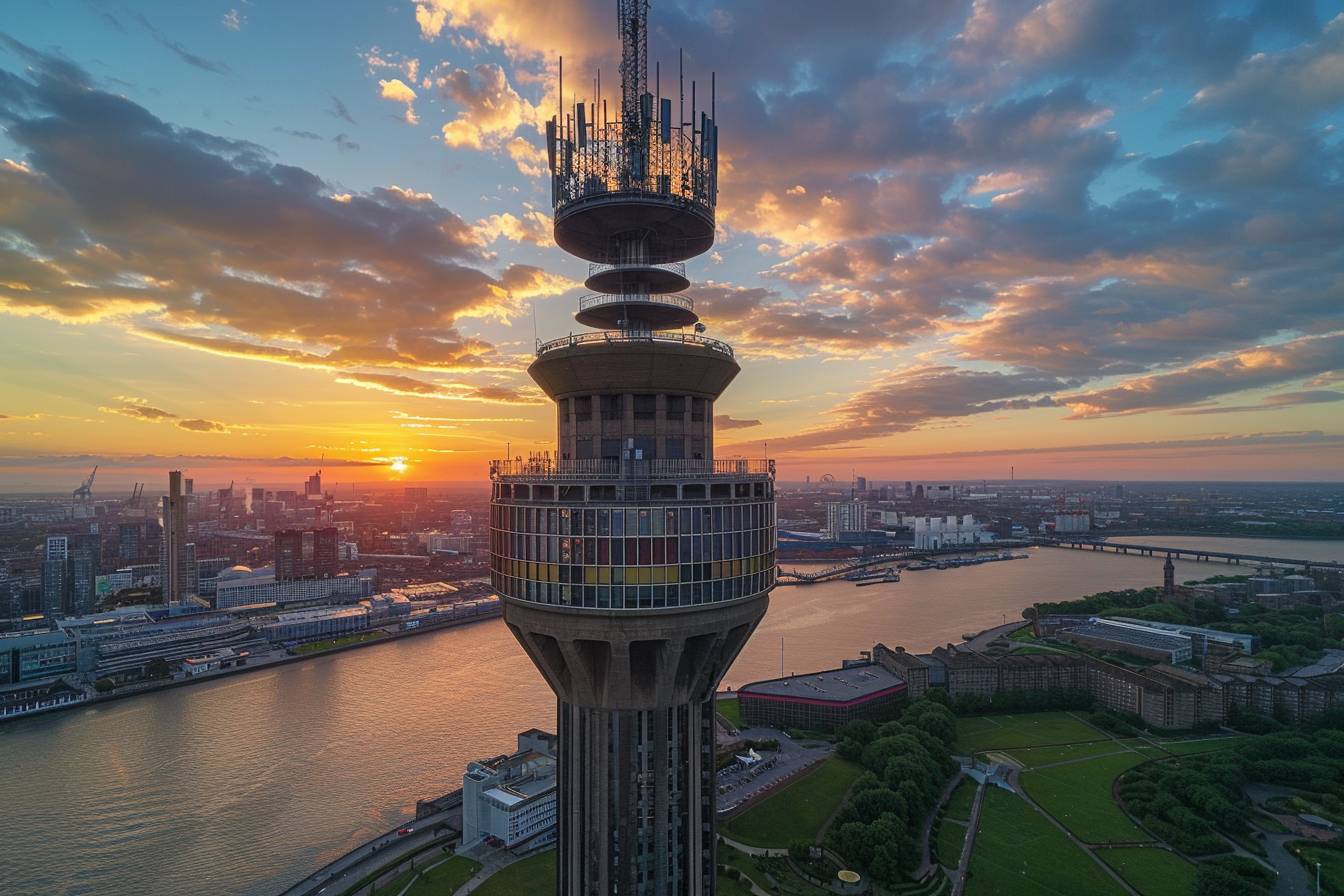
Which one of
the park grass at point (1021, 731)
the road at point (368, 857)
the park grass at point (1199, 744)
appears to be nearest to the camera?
the road at point (368, 857)

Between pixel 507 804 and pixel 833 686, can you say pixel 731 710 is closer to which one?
pixel 833 686

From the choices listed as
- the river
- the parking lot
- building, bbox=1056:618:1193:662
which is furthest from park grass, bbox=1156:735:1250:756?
the river

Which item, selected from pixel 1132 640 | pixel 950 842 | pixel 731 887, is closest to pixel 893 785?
pixel 950 842

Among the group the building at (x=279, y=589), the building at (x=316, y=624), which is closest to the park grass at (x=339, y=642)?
the building at (x=316, y=624)

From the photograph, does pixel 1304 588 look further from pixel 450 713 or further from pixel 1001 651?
pixel 450 713

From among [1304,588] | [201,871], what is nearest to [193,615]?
[201,871]

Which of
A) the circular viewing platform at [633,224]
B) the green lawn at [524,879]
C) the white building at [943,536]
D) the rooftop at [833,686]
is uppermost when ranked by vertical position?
the circular viewing platform at [633,224]

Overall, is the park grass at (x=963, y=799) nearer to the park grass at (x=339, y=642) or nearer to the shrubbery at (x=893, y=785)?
the shrubbery at (x=893, y=785)
